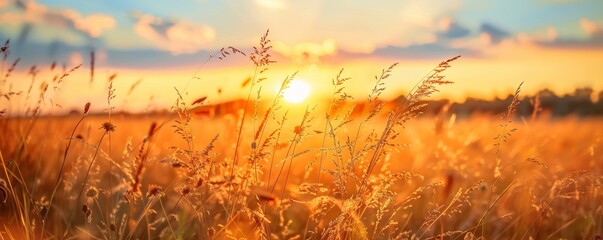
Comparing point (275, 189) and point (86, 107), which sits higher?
point (86, 107)

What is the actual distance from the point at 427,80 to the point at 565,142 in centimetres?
905

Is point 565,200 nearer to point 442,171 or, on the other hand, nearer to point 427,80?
point 442,171

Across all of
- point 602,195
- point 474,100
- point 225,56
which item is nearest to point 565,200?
point 602,195

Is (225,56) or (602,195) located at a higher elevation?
(225,56)

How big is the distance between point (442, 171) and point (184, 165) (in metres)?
4.34

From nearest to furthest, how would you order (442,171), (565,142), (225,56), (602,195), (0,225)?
(225,56) → (0,225) → (602,195) → (442,171) → (565,142)

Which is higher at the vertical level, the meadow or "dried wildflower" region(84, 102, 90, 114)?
"dried wildflower" region(84, 102, 90, 114)

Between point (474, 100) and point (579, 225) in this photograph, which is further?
point (474, 100)

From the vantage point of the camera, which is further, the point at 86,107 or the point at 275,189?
the point at 275,189

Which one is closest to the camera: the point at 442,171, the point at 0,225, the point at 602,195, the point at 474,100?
the point at 0,225

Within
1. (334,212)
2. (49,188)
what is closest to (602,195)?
(334,212)

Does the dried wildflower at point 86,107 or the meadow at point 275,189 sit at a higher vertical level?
the dried wildflower at point 86,107

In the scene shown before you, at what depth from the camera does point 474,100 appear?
69812 millimetres

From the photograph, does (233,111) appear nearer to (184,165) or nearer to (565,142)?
(184,165)
